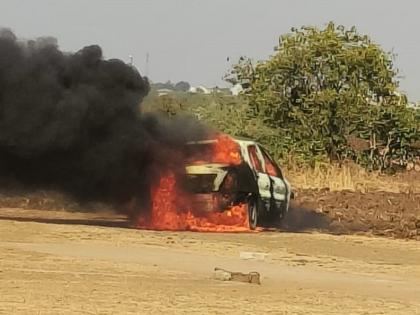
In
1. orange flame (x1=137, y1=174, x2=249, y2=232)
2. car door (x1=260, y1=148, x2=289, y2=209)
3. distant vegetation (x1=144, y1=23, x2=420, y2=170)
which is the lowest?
orange flame (x1=137, y1=174, x2=249, y2=232)

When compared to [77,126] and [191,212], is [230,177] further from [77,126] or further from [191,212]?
[77,126]

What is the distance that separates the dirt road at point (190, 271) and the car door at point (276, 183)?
1.04 metres

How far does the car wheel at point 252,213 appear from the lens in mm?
22641

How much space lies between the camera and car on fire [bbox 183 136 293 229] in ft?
72.2

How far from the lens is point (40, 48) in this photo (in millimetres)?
22594

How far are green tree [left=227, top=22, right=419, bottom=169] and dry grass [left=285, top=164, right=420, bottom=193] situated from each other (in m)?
1.38

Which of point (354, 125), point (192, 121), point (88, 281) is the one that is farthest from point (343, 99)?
point (88, 281)

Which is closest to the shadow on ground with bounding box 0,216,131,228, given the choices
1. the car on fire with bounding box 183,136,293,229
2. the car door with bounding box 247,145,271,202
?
the car on fire with bounding box 183,136,293,229

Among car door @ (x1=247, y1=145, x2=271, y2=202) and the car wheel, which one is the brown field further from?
car door @ (x1=247, y1=145, x2=271, y2=202)

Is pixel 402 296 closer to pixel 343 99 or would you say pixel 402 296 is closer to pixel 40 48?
pixel 40 48

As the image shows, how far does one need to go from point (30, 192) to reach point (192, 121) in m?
4.00

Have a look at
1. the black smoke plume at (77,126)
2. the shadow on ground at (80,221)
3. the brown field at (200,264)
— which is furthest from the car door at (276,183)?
the shadow on ground at (80,221)

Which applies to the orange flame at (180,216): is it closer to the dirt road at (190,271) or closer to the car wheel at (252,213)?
the car wheel at (252,213)

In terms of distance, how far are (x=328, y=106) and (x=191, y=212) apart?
64.4ft
